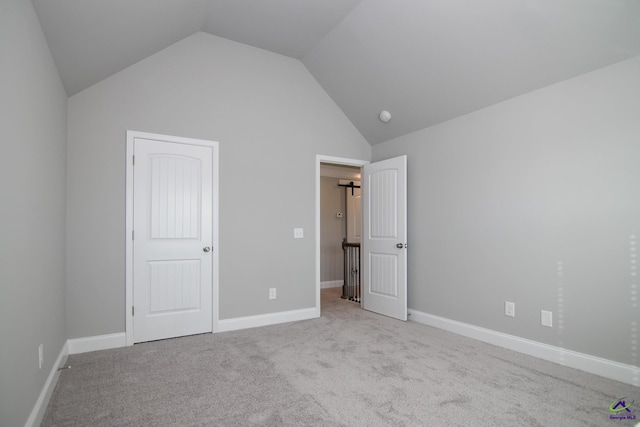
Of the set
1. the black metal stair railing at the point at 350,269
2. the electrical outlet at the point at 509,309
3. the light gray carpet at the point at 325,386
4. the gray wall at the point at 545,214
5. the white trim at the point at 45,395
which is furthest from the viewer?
the black metal stair railing at the point at 350,269

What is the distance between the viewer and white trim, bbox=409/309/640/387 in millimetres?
2469

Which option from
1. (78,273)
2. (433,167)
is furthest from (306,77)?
(78,273)

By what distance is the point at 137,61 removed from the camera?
336cm

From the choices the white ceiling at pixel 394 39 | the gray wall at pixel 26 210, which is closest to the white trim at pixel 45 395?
the gray wall at pixel 26 210

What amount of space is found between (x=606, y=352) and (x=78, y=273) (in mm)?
4566

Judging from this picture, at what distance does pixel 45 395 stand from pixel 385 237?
11.9 ft

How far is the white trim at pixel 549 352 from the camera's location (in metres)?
2.47

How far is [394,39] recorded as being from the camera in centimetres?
333

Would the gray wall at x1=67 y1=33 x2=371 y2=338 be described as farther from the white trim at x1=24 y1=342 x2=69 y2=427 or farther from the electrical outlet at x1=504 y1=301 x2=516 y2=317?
the electrical outlet at x1=504 y1=301 x2=516 y2=317

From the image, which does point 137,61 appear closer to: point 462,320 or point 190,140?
point 190,140

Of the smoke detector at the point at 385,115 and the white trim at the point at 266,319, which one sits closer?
the white trim at the point at 266,319

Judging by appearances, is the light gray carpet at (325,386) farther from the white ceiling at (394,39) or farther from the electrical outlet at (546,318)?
the white ceiling at (394,39)

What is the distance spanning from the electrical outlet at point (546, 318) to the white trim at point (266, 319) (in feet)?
8.20

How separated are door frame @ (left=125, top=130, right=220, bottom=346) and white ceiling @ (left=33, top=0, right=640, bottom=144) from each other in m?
0.71
